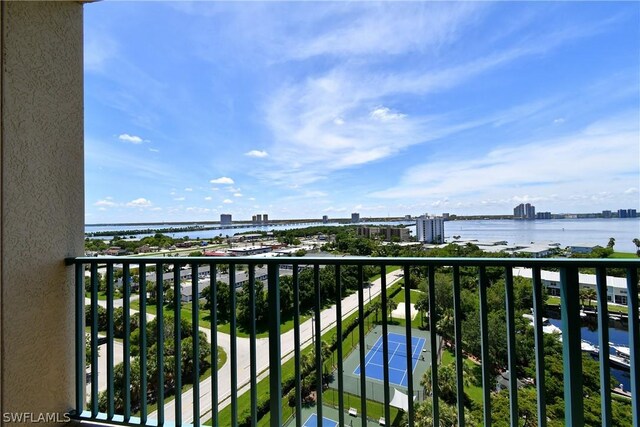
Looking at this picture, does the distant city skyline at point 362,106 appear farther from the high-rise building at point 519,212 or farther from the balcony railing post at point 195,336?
the balcony railing post at point 195,336

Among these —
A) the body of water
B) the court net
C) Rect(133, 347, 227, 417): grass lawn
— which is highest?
the body of water

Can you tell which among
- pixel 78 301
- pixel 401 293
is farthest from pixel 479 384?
pixel 78 301

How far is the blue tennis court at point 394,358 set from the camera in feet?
4.91

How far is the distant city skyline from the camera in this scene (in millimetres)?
2600

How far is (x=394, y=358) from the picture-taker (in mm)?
1715

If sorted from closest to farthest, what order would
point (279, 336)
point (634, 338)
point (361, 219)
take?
point (634, 338) → point (279, 336) → point (361, 219)

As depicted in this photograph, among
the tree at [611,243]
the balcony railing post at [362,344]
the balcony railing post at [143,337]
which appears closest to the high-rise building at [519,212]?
the tree at [611,243]

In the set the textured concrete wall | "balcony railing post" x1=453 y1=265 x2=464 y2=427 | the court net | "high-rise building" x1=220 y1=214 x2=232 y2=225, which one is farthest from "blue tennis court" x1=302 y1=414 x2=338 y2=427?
"high-rise building" x1=220 y1=214 x2=232 y2=225

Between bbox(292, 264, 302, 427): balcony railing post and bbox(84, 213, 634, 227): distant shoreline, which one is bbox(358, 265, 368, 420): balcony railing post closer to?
bbox(292, 264, 302, 427): balcony railing post

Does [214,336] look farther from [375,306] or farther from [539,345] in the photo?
[539,345]

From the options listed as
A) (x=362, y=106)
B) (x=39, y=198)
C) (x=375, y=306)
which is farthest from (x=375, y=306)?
(x=362, y=106)

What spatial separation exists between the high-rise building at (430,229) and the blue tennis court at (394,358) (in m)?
0.91

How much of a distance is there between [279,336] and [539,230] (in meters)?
2.27

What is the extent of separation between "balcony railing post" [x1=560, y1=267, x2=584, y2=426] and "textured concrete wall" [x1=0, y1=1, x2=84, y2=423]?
2874mm
